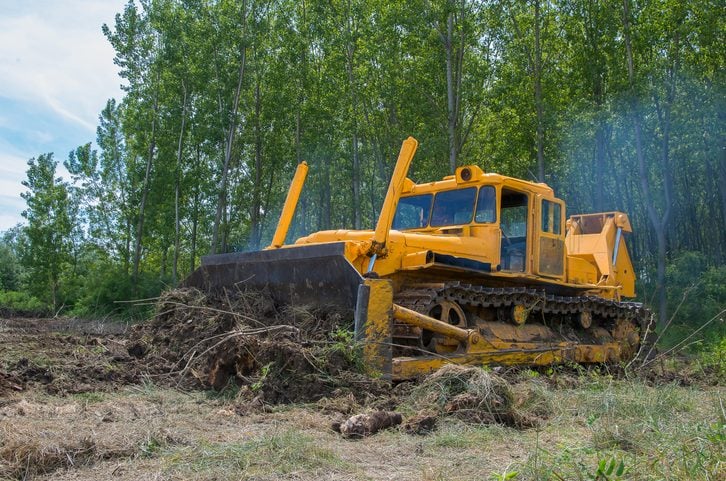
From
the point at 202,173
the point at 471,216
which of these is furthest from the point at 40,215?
the point at 471,216

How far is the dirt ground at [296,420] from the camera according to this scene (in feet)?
13.5

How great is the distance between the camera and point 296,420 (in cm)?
568

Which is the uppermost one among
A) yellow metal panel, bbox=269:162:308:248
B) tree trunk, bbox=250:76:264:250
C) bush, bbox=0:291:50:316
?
tree trunk, bbox=250:76:264:250

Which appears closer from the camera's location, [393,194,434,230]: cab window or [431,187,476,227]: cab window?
[431,187,476,227]: cab window

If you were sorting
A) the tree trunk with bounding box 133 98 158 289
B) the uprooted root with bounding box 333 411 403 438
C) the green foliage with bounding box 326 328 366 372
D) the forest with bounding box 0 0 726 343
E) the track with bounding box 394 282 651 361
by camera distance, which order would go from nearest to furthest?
the uprooted root with bounding box 333 411 403 438 → the green foliage with bounding box 326 328 366 372 → the track with bounding box 394 282 651 361 → the forest with bounding box 0 0 726 343 → the tree trunk with bounding box 133 98 158 289

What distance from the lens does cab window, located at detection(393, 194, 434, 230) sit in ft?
32.7

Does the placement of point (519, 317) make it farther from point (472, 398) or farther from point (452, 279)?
point (472, 398)

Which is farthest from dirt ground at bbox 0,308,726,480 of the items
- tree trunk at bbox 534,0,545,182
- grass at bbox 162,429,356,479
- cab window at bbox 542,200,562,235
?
tree trunk at bbox 534,0,545,182

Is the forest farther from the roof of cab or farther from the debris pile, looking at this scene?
the debris pile

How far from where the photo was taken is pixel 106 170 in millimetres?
32781

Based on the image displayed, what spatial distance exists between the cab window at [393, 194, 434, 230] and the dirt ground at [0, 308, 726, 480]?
2956 mm

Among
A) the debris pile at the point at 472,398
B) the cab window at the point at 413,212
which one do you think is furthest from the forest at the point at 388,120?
the debris pile at the point at 472,398

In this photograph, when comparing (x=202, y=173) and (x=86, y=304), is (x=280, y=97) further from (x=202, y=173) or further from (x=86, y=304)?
(x=86, y=304)

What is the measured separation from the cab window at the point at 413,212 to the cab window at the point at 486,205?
2.65 ft
